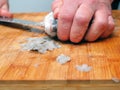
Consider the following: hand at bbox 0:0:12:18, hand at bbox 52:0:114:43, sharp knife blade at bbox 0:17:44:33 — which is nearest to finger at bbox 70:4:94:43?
hand at bbox 52:0:114:43

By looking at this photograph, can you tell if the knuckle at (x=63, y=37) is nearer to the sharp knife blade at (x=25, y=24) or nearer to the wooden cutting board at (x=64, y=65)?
the wooden cutting board at (x=64, y=65)

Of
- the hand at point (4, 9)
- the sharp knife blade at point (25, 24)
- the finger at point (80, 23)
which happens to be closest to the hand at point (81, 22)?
the finger at point (80, 23)

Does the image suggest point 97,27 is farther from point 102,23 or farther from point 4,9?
point 4,9

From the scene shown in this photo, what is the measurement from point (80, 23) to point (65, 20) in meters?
0.04

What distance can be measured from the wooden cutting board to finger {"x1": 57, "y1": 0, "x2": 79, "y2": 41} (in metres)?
0.03

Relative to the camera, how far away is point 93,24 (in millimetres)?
652

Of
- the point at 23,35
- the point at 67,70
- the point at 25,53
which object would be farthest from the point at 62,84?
the point at 23,35

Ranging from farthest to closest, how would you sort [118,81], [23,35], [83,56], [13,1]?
[13,1]
[23,35]
[83,56]
[118,81]

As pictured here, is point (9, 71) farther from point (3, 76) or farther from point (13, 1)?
point (13, 1)

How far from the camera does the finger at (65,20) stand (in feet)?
2.13

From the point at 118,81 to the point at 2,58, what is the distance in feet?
0.92

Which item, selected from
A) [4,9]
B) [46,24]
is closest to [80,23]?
[46,24]

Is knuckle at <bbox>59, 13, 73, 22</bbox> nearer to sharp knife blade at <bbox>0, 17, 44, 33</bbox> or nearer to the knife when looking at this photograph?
the knife

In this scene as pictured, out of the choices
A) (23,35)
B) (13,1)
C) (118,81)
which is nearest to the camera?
(118,81)
